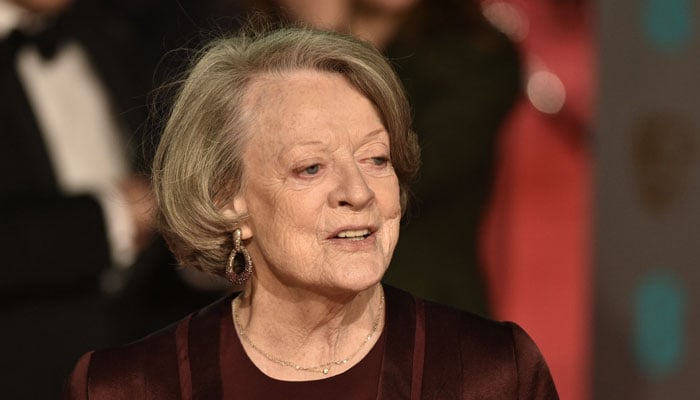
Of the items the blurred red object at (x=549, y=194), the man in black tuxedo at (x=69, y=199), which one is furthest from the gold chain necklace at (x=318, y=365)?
the blurred red object at (x=549, y=194)

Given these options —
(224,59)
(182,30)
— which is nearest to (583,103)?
(182,30)

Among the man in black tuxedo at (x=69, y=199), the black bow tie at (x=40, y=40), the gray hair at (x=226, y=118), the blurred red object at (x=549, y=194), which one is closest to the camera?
the gray hair at (x=226, y=118)

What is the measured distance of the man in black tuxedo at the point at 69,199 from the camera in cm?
401

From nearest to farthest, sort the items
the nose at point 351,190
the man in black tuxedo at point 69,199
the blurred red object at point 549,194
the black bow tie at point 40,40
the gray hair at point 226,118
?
the nose at point 351,190
the gray hair at point 226,118
the man in black tuxedo at point 69,199
the black bow tie at point 40,40
the blurred red object at point 549,194

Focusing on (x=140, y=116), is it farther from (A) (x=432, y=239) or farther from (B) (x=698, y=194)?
(B) (x=698, y=194)

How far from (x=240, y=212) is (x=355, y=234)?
0.82 feet

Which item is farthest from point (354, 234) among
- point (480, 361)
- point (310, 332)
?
point (480, 361)

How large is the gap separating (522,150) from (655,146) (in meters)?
0.42

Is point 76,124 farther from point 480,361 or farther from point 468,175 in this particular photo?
point 480,361

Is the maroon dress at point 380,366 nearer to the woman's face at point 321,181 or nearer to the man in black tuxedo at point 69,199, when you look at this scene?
the woman's face at point 321,181

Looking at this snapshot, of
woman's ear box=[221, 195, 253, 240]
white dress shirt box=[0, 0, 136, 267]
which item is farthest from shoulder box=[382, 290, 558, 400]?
white dress shirt box=[0, 0, 136, 267]

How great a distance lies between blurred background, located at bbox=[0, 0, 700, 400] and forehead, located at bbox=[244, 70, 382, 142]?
144cm

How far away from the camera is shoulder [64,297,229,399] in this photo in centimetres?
257

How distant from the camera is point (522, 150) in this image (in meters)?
4.37
